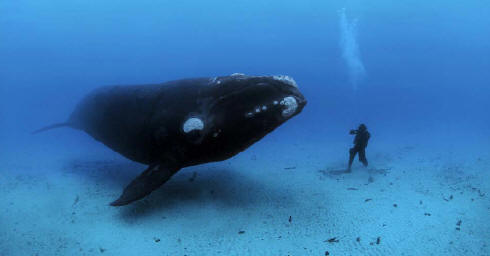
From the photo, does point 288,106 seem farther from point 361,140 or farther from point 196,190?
point 361,140

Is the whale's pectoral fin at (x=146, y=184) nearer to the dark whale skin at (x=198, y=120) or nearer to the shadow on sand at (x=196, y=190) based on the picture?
the dark whale skin at (x=198, y=120)

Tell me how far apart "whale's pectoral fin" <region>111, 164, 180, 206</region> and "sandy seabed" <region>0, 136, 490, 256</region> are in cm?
69

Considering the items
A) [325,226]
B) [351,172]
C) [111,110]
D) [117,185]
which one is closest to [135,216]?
[117,185]

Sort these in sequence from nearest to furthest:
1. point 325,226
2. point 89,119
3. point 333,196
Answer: point 325,226 → point 333,196 → point 89,119

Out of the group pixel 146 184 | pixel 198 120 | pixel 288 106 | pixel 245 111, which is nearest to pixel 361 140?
pixel 288 106

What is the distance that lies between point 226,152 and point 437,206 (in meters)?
5.23

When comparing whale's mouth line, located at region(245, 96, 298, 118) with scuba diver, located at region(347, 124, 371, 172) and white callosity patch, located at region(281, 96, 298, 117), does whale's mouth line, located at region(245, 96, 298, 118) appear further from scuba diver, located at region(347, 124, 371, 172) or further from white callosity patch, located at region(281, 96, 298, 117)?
scuba diver, located at region(347, 124, 371, 172)

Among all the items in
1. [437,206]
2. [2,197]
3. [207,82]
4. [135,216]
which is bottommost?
[2,197]

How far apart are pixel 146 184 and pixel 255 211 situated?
2531mm

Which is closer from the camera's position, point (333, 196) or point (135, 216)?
point (135, 216)

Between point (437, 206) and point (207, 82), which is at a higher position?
point (207, 82)

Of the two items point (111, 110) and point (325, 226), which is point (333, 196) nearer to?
point (325, 226)

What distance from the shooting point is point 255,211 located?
23.1 feet

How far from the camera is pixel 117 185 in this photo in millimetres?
8859
